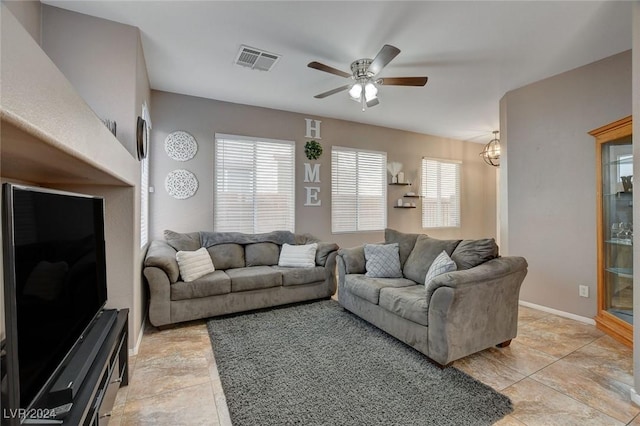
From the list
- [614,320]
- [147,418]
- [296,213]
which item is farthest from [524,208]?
[147,418]

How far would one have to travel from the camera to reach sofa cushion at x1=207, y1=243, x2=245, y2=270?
3.69 metres

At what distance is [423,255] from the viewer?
3160 mm

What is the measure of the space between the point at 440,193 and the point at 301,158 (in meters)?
3.26

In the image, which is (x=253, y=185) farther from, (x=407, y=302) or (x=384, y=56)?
(x=407, y=302)

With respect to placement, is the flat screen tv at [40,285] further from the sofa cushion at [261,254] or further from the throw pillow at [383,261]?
the throw pillow at [383,261]

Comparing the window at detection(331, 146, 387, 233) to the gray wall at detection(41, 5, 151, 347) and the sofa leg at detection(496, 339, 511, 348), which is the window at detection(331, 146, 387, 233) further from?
the gray wall at detection(41, 5, 151, 347)

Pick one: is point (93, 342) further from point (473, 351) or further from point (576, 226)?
point (576, 226)

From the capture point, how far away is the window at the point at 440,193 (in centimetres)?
601

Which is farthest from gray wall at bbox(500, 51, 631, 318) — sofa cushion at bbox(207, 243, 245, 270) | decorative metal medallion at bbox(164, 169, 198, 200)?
decorative metal medallion at bbox(164, 169, 198, 200)

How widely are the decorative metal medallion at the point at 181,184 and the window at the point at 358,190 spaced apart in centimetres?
225

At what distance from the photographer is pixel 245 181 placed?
4.38m

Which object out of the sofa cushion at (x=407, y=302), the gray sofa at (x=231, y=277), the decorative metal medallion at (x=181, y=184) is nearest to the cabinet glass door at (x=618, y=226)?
the sofa cushion at (x=407, y=302)

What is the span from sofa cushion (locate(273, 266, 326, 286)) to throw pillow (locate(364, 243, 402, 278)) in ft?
2.30

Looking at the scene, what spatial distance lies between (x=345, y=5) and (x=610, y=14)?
7.19 feet
